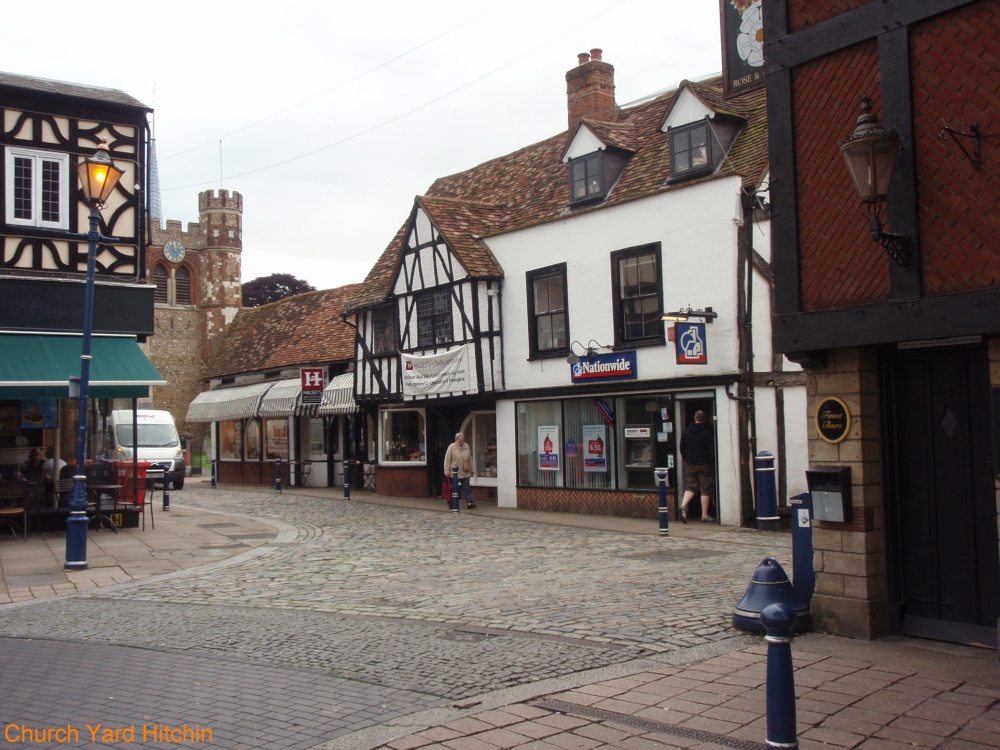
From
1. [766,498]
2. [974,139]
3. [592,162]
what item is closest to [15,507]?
[766,498]

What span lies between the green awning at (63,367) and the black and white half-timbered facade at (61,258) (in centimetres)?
2

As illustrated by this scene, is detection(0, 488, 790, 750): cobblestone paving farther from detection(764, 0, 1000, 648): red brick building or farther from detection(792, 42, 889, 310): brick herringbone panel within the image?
detection(792, 42, 889, 310): brick herringbone panel

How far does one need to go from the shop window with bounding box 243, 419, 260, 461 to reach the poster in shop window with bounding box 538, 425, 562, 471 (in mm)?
15907

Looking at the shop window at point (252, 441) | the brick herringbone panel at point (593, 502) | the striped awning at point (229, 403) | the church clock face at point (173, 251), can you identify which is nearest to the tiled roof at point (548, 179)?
the brick herringbone panel at point (593, 502)

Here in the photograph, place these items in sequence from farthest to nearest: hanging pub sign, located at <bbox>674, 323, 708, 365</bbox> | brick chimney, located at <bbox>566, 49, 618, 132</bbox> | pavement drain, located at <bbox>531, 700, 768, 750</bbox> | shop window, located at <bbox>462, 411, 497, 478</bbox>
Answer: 1. brick chimney, located at <bbox>566, 49, 618, 132</bbox>
2. shop window, located at <bbox>462, 411, 497, 478</bbox>
3. hanging pub sign, located at <bbox>674, 323, 708, 365</bbox>
4. pavement drain, located at <bbox>531, 700, 768, 750</bbox>

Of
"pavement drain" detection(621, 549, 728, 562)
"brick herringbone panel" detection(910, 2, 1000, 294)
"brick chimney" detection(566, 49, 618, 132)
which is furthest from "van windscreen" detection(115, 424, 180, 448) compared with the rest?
"brick herringbone panel" detection(910, 2, 1000, 294)

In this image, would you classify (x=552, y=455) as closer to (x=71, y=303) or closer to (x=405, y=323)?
(x=405, y=323)

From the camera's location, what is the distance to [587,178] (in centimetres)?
1978

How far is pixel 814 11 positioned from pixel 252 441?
2891 cm

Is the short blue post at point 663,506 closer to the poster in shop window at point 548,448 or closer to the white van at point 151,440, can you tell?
A: the poster in shop window at point 548,448

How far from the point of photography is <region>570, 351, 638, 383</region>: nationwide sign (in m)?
18.1

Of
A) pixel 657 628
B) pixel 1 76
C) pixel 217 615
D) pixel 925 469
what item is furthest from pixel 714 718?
pixel 1 76

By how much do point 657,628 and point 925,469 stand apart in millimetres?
2510

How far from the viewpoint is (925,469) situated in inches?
295
